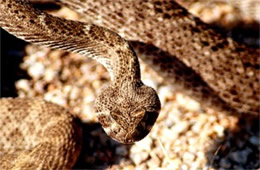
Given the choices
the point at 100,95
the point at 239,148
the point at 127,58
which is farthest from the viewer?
the point at 239,148

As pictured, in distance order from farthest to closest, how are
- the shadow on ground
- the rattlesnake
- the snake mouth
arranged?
the shadow on ground
the rattlesnake
the snake mouth

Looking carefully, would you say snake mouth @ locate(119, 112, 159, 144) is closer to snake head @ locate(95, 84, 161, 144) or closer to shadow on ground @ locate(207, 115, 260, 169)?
snake head @ locate(95, 84, 161, 144)

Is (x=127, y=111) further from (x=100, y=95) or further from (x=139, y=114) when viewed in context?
(x=100, y=95)

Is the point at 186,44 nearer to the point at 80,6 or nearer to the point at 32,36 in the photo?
the point at 80,6

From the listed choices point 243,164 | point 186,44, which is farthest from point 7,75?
point 243,164

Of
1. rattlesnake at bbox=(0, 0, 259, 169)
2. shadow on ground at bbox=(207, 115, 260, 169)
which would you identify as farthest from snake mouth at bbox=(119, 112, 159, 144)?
shadow on ground at bbox=(207, 115, 260, 169)

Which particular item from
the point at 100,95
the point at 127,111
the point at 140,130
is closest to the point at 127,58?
the point at 100,95

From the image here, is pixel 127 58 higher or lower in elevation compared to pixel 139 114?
higher
